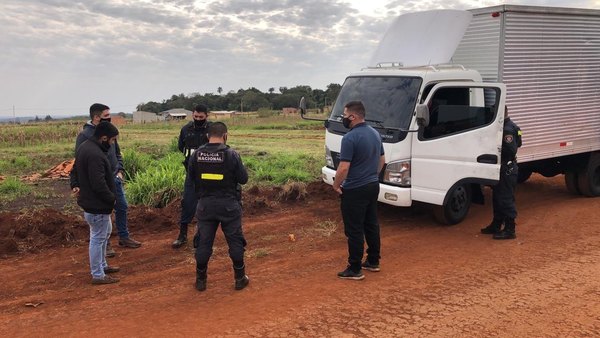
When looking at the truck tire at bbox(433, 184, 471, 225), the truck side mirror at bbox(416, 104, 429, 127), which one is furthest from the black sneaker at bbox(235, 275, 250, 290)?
the truck tire at bbox(433, 184, 471, 225)

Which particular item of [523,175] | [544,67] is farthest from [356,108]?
[523,175]

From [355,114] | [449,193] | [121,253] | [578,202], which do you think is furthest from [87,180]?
[578,202]

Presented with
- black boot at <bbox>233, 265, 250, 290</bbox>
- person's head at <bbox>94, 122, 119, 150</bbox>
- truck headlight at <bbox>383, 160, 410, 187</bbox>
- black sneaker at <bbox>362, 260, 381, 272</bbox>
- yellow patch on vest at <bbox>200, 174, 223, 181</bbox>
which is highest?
person's head at <bbox>94, 122, 119, 150</bbox>

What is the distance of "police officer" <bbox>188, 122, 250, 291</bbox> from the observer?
4484mm

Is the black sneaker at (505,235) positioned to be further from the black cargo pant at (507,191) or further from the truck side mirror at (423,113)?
the truck side mirror at (423,113)

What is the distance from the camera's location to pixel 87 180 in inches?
187

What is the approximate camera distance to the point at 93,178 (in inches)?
184

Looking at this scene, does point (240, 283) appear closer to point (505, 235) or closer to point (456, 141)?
point (456, 141)

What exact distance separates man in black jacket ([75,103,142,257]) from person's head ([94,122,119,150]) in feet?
0.81

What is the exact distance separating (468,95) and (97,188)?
4.97 m

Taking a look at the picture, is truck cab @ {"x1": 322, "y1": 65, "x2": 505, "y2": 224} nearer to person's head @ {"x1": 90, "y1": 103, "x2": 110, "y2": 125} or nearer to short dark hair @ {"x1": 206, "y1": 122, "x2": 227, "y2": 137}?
short dark hair @ {"x1": 206, "y1": 122, "x2": 227, "y2": 137}

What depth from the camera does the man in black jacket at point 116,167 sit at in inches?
208

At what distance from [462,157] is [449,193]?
0.53 meters

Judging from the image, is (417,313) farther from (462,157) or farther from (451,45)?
(451,45)
